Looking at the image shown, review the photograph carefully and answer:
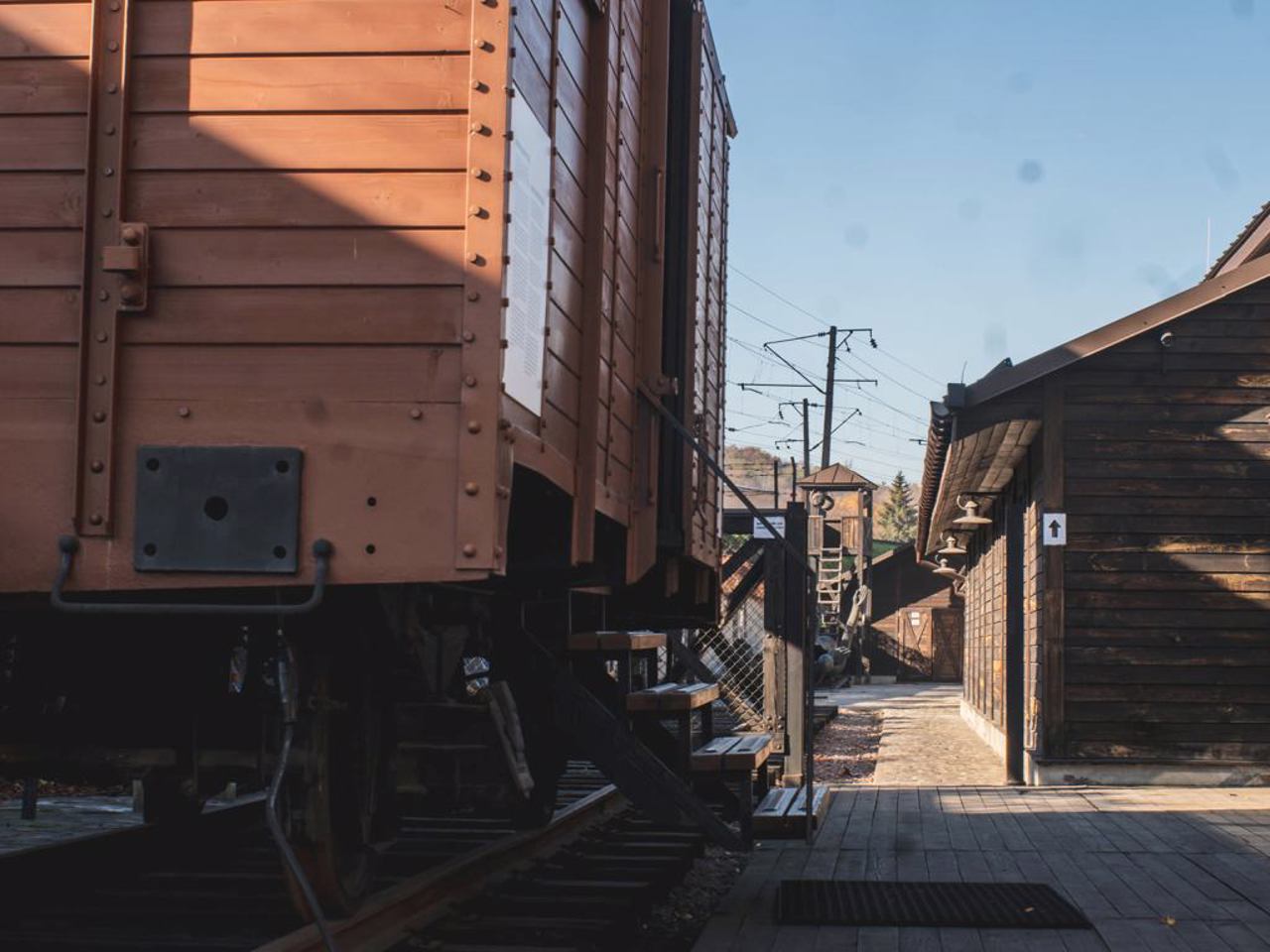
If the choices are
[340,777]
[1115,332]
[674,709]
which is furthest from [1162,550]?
[340,777]

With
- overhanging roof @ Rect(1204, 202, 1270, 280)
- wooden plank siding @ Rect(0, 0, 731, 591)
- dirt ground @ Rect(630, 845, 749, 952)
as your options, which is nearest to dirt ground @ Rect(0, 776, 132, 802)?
dirt ground @ Rect(630, 845, 749, 952)

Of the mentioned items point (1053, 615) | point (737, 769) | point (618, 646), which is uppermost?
point (1053, 615)

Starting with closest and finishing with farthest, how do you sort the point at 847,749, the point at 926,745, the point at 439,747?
the point at 439,747
the point at 847,749
the point at 926,745

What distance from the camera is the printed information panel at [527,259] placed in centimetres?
422

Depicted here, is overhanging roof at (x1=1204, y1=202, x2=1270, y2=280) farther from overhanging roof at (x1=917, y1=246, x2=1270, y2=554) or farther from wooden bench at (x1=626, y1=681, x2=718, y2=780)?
wooden bench at (x1=626, y1=681, x2=718, y2=780)

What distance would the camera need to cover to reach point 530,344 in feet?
14.9

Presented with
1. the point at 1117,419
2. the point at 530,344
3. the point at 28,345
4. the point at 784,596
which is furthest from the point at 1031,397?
the point at 28,345

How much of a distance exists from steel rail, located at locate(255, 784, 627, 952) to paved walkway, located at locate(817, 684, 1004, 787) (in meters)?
Answer: 5.63

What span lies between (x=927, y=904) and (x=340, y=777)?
2527 millimetres

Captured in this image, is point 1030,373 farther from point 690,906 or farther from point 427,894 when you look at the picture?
point 427,894

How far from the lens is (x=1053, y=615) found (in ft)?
42.9

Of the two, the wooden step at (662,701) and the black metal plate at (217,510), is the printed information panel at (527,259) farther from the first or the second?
the wooden step at (662,701)

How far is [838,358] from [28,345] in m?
50.7

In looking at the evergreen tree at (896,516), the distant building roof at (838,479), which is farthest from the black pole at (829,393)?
the evergreen tree at (896,516)
